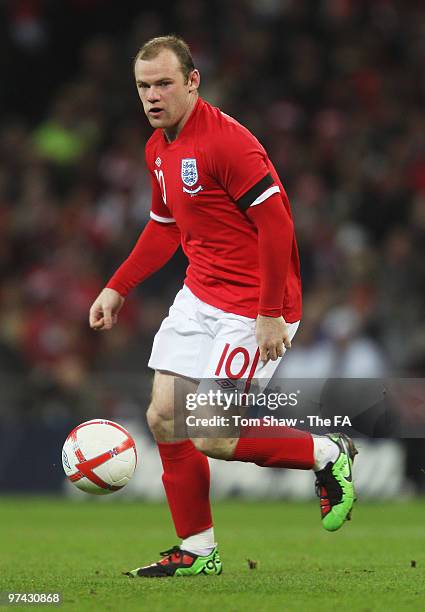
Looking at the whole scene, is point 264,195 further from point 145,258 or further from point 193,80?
point 145,258

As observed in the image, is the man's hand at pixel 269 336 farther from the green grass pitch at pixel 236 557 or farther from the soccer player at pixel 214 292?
the green grass pitch at pixel 236 557

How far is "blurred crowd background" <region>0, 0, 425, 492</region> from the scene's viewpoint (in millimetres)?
12320

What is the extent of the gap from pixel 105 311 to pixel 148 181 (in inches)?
310

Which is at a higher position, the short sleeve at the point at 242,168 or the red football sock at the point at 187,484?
the short sleeve at the point at 242,168

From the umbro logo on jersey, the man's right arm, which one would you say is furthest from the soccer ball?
the umbro logo on jersey

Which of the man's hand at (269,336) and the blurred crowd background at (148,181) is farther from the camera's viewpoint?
the blurred crowd background at (148,181)

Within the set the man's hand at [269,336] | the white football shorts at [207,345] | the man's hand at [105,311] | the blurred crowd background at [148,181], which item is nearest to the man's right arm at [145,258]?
the man's hand at [105,311]

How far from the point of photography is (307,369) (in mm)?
11984

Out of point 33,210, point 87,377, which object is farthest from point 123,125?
point 87,377

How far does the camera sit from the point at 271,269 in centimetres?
566

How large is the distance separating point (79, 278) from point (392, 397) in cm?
739

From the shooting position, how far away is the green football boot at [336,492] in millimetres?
5844

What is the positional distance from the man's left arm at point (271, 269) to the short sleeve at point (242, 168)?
2.2 inches

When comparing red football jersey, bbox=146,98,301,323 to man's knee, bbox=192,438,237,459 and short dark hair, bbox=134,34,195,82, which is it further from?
man's knee, bbox=192,438,237,459
